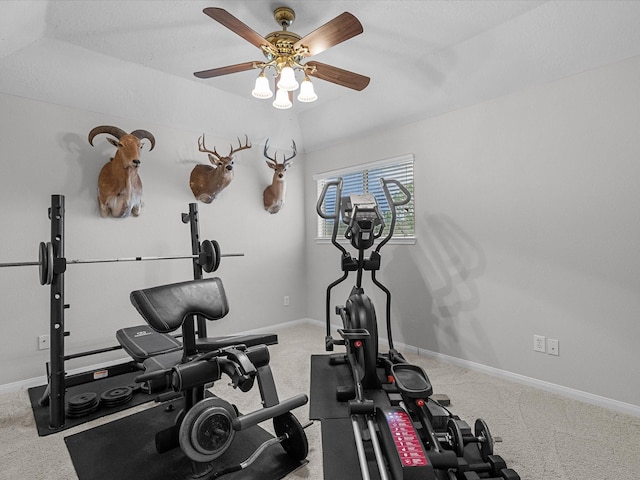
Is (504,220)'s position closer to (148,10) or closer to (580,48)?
(580,48)

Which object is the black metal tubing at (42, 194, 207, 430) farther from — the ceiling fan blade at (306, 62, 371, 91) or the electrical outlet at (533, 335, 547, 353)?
the electrical outlet at (533, 335, 547, 353)

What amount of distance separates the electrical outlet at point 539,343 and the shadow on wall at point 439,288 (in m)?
0.45

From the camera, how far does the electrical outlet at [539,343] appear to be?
2863mm

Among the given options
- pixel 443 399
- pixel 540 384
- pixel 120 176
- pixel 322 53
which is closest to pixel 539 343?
pixel 540 384

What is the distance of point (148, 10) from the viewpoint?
2.50m

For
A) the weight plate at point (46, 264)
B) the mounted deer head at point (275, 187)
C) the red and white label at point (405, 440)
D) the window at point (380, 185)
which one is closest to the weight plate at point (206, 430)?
the red and white label at point (405, 440)

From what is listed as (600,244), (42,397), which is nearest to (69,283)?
(42,397)

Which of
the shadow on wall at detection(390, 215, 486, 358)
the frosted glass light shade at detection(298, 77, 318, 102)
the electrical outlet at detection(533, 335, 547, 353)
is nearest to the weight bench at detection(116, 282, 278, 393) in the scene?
the frosted glass light shade at detection(298, 77, 318, 102)

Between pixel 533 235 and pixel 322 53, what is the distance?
2.40m

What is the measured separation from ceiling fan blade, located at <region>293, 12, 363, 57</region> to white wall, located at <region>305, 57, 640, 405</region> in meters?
1.75

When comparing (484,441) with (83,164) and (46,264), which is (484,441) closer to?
(46,264)

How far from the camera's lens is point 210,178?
3953mm

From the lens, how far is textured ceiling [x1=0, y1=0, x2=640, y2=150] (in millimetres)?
2443

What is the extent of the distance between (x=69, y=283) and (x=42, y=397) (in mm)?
993
